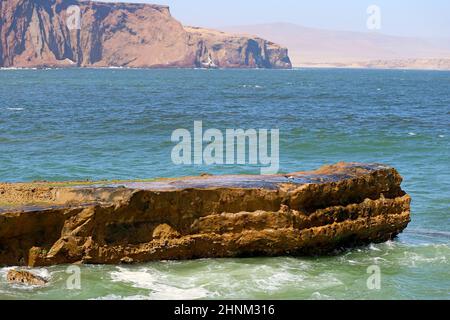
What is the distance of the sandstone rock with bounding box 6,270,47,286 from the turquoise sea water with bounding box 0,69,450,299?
159 millimetres

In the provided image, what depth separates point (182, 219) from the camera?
1376 cm

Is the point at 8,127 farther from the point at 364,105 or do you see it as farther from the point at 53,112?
the point at 364,105

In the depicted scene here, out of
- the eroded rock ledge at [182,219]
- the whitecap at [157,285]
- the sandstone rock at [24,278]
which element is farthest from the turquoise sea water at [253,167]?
the eroded rock ledge at [182,219]

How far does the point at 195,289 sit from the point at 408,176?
1470cm

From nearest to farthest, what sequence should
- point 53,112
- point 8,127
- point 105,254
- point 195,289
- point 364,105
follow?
point 195,289 → point 105,254 → point 8,127 → point 53,112 → point 364,105

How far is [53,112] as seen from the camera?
1982 inches

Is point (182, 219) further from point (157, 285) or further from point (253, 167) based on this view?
point (253, 167)

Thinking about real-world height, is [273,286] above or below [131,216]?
below

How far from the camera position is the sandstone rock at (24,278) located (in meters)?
12.2

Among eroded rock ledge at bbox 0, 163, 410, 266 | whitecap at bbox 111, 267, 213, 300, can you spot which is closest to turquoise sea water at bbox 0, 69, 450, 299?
whitecap at bbox 111, 267, 213, 300

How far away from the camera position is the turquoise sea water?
1261 cm

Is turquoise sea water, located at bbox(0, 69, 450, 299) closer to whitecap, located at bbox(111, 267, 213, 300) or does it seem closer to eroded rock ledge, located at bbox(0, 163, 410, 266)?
whitecap, located at bbox(111, 267, 213, 300)

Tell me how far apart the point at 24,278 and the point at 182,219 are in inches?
117
